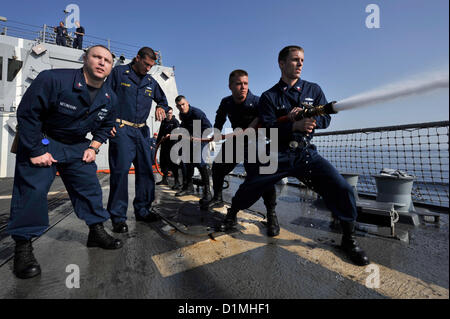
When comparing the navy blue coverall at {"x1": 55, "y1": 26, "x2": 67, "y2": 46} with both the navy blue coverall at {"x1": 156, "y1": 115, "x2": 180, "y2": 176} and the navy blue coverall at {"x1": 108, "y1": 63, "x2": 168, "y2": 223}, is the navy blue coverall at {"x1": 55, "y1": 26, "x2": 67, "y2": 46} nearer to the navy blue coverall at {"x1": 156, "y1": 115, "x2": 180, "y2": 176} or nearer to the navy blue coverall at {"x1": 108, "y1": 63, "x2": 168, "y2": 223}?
the navy blue coverall at {"x1": 156, "y1": 115, "x2": 180, "y2": 176}

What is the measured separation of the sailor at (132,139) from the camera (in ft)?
8.32

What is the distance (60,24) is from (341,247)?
16728mm

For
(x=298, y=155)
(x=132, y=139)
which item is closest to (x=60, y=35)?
(x=132, y=139)

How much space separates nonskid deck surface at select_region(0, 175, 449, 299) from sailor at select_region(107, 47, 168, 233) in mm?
368

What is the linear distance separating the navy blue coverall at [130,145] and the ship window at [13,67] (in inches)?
449

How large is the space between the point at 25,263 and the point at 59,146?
91 cm

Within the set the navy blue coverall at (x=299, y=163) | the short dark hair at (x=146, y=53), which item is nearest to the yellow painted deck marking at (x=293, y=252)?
the navy blue coverall at (x=299, y=163)

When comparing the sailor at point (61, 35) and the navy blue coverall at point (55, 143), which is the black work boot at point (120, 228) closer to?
the navy blue coverall at point (55, 143)

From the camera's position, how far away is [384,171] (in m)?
3.12

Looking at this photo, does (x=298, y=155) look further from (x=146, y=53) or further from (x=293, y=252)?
(x=146, y=53)

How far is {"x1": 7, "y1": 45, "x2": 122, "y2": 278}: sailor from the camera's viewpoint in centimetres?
157

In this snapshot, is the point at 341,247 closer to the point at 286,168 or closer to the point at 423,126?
the point at 286,168

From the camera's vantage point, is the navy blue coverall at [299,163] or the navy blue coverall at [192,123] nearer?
the navy blue coverall at [299,163]
